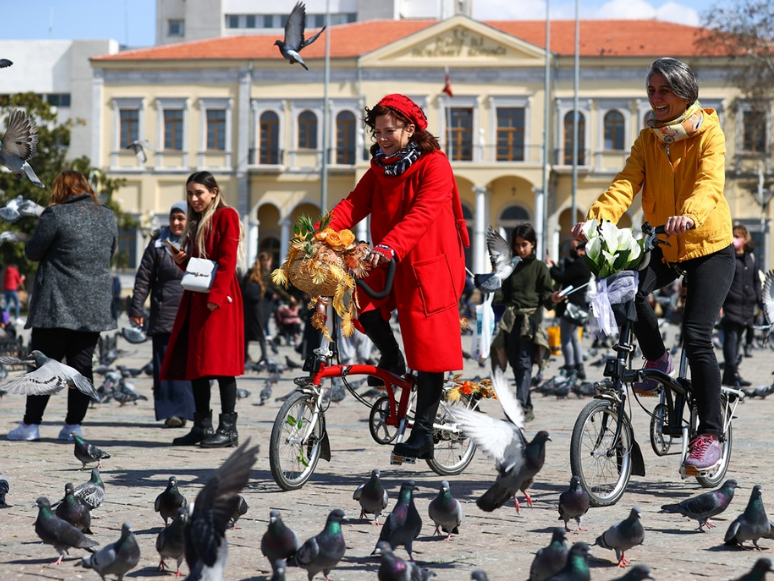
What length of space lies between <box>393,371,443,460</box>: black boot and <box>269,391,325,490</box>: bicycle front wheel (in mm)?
467

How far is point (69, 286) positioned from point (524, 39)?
47.2m

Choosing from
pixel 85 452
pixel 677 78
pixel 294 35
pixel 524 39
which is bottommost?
pixel 85 452

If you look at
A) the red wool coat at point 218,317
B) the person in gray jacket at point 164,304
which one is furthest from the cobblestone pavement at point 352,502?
the red wool coat at point 218,317

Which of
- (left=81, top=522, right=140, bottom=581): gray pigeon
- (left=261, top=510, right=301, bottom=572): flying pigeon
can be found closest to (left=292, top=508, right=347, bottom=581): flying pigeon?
(left=261, top=510, right=301, bottom=572): flying pigeon

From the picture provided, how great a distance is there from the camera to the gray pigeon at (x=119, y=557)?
4000mm

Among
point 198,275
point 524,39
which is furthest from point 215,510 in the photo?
point 524,39

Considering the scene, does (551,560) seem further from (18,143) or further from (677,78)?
(18,143)

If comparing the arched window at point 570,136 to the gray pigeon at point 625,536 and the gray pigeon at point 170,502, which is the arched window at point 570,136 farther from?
the gray pigeon at point 625,536

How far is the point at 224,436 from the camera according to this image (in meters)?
8.06

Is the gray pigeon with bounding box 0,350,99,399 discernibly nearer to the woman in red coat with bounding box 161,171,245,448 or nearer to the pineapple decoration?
the woman in red coat with bounding box 161,171,245,448

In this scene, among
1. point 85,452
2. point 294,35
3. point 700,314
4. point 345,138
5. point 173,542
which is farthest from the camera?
point 345,138

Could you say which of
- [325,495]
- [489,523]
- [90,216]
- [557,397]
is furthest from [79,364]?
[557,397]

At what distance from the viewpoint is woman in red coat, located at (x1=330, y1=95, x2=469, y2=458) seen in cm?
599

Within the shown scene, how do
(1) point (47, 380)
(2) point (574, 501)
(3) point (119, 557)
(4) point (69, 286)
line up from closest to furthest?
(3) point (119, 557)
(2) point (574, 501)
(1) point (47, 380)
(4) point (69, 286)
